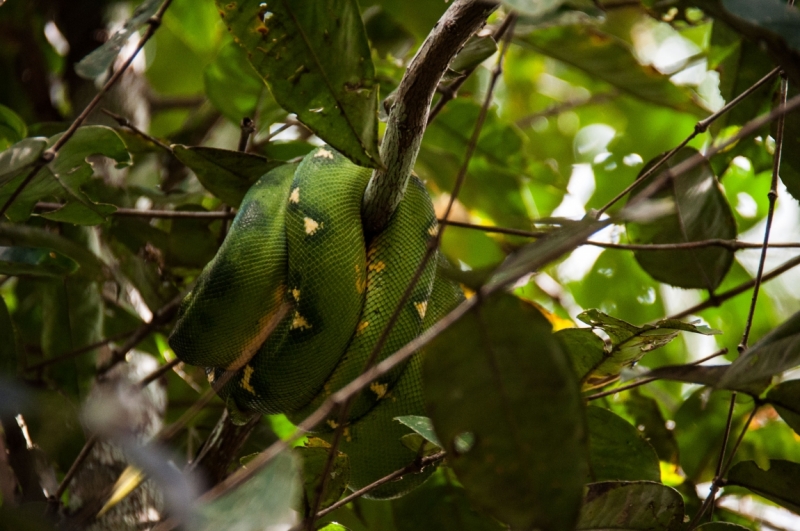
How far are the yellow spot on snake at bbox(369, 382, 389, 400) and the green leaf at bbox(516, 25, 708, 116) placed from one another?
1.24m

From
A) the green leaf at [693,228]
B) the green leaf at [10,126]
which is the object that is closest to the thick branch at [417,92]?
the green leaf at [693,228]

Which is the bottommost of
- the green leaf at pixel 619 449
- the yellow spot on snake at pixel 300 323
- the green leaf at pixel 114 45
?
the green leaf at pixel 619 449

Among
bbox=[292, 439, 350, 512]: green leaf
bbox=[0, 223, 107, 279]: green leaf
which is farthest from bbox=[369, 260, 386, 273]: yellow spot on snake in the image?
bbox=[0, 223, 107, 279]: green leaf

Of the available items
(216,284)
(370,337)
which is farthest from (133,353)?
(370,337)

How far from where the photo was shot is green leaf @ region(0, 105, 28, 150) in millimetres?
1682

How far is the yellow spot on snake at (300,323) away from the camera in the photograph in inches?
50.7

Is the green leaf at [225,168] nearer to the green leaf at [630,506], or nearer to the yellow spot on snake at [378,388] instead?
the yellow spot on snake at [378,388]

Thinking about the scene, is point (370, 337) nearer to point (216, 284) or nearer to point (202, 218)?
point (216, 284)

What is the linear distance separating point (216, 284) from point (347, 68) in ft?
1.59

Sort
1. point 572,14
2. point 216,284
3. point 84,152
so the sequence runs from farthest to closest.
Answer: point 84,152
point 216,284
point 572,14

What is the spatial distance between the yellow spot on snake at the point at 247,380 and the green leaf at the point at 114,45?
69cm

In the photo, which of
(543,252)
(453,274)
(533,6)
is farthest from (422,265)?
(533,6)

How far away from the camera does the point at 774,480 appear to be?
1.25 meters

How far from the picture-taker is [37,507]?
1.38 m
